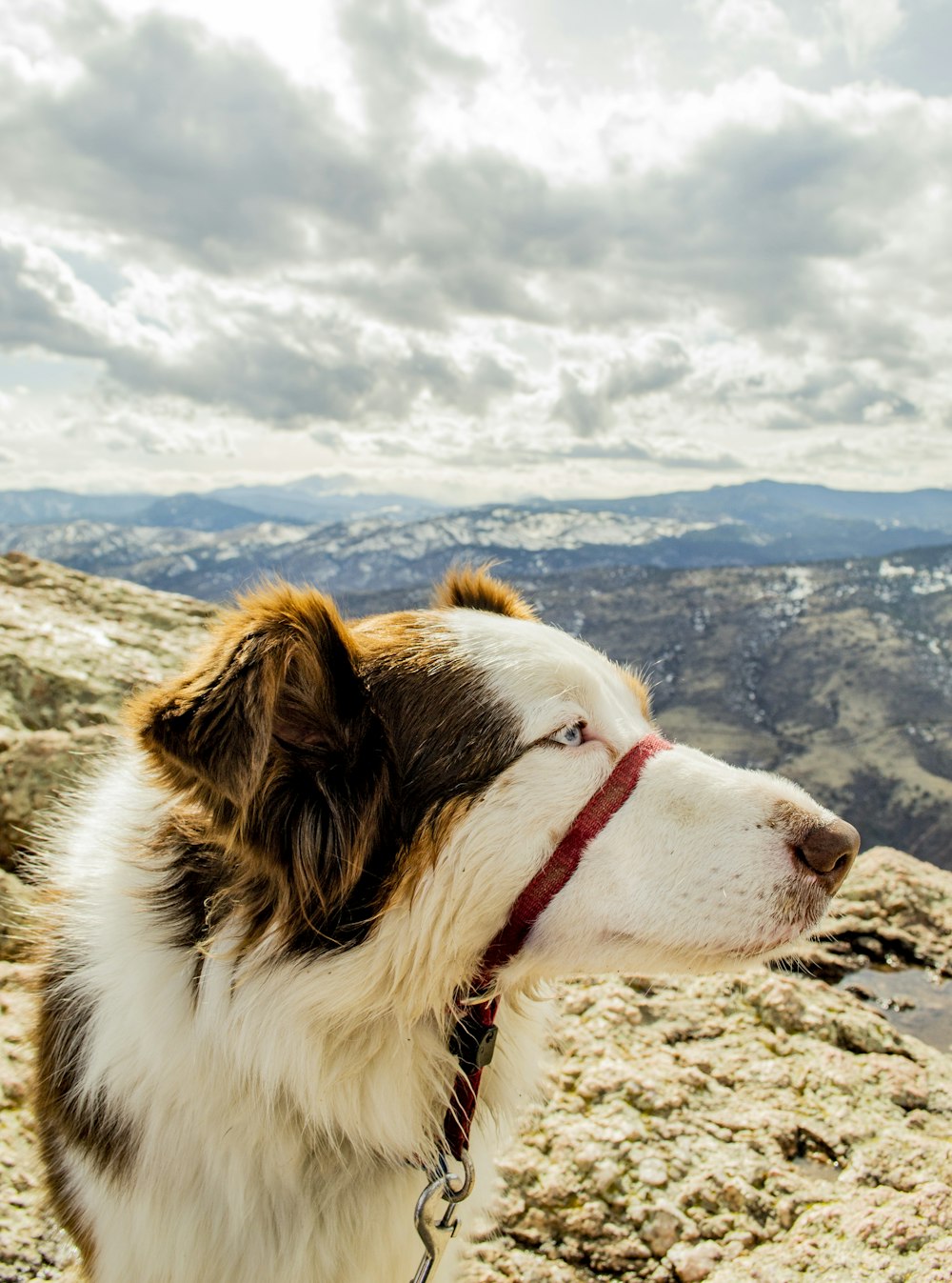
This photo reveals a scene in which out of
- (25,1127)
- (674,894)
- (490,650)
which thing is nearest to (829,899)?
(674,894)

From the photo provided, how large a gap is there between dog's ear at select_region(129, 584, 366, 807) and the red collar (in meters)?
0.94

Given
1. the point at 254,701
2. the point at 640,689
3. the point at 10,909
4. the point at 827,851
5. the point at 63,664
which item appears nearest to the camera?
the point at 254,701

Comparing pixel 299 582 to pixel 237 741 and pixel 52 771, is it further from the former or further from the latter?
pixel 52 771

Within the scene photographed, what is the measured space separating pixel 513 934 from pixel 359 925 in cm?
61

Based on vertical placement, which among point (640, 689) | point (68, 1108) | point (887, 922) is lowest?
point (887, 922)

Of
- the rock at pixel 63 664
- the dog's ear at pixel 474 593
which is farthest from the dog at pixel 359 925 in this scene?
the rock at pixel 63 664

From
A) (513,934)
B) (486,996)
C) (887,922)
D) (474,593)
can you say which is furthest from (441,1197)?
(887,922)

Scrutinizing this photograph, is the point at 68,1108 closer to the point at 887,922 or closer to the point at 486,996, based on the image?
the point at 486,996

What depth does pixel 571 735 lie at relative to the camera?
318 cm

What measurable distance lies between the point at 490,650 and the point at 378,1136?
6.50 feet

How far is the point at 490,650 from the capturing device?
3.27 meters

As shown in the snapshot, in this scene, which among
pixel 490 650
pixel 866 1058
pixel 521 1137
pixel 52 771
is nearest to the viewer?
pixel 490 650

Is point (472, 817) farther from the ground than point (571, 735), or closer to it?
closer to it

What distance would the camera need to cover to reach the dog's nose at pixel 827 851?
2893 millimetres
